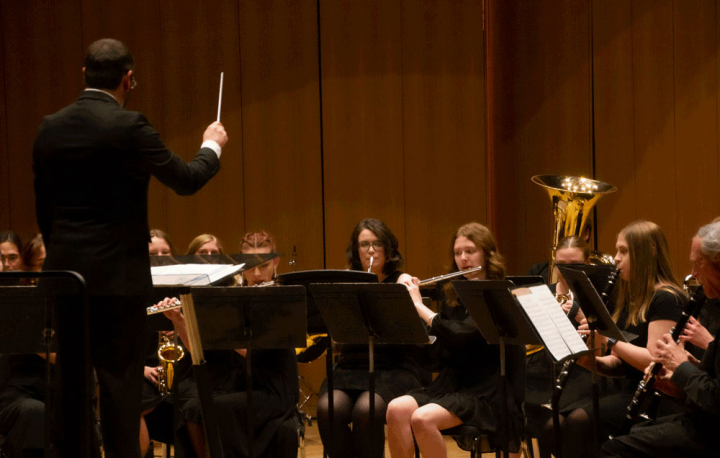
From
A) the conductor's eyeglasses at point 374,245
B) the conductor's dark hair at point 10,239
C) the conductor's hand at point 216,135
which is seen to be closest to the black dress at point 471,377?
the conductor's eyeglasses at point 374,245

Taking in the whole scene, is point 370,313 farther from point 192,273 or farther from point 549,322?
point 192,273

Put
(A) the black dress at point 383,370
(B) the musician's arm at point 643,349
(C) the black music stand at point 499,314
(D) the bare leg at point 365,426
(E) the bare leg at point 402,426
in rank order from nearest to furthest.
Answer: (C) the black music stand at point 499,314 < (B) the musician's arm at point 643,349 < (E) the bare leg at point 402,426 < (D) the bare leg at point 365,426 < (A) the black dress at point 383,370

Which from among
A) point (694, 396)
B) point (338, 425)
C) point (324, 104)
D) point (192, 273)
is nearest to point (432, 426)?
point (338, 425)

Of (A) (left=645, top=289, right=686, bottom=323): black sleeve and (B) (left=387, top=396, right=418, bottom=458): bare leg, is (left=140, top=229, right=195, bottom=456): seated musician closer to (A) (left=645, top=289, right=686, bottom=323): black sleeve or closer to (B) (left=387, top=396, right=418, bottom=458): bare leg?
(B) (left=387, top=396, right=418, bottom=458): bare leg

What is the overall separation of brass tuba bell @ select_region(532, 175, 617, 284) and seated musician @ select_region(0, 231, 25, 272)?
3344 mm

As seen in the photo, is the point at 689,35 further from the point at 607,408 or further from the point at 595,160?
the point at 607,408

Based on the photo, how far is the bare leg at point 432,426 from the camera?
386 centimetres

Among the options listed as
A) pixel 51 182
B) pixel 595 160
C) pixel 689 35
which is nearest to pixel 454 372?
pixel 51 182

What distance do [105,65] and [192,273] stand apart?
0.71 meters

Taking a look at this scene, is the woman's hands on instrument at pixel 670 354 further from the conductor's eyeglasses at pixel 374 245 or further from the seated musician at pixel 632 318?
the conductor's eyeglasses at pixel 374 245

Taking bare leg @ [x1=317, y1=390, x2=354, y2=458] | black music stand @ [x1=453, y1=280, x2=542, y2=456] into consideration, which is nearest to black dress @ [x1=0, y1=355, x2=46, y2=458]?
bare leg @ [x1=317, y1=390, x2=354, y2=458]

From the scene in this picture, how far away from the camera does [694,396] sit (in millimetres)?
2736

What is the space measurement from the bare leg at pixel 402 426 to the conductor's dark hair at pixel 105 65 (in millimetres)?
2152

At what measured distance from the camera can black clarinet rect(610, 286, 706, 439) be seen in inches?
121
